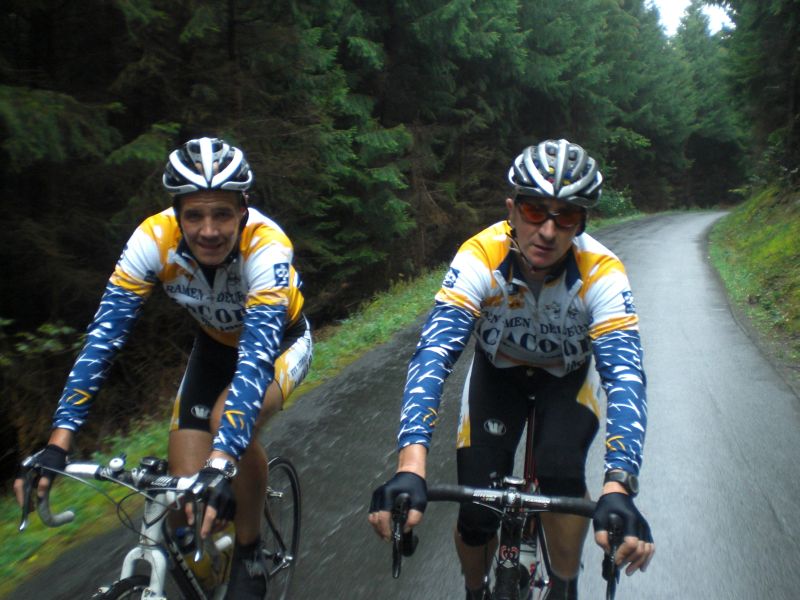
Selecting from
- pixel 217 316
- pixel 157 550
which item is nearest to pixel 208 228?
pixel 217 316

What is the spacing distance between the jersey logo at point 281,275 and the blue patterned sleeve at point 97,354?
62cm

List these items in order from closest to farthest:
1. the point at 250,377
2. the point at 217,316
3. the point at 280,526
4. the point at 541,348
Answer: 1. the point at 250,377
2. the point at 541,348
3. the point at 217,316
4. the point at 280,526

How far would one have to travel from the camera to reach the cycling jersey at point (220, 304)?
282 centimetres

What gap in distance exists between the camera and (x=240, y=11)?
928 centimetres

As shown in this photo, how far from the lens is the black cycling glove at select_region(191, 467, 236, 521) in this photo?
92.2 inches

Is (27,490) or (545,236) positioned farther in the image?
(545,236)

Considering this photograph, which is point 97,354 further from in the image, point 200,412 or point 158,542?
point 158,542

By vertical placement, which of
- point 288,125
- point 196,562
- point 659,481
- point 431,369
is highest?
point 288,125

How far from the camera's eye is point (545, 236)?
8.97 feet

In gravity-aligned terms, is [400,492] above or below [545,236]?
below

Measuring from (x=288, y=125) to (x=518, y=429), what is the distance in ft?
25.8

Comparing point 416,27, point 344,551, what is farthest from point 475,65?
point 344,551

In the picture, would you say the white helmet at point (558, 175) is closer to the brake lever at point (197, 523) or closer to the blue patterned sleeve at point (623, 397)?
the blue patterned sleeve at point (623, 397)

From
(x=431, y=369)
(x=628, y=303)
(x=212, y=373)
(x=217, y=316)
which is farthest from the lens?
(x=212, y=373)
